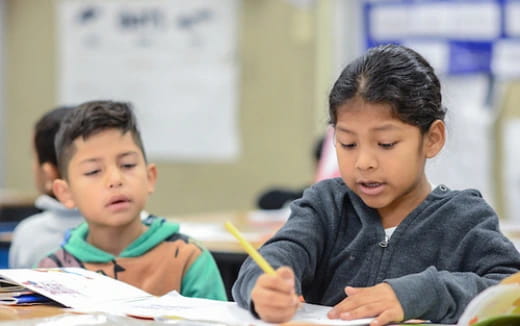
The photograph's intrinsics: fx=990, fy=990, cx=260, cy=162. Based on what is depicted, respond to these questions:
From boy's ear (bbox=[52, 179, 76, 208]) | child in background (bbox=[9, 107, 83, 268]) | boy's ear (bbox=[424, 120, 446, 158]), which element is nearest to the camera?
boy's ear (bbox=[424, 120, 446, 158])

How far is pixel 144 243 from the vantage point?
1.80 metres

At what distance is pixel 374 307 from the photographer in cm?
117

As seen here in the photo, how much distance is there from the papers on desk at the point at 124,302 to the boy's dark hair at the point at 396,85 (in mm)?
294

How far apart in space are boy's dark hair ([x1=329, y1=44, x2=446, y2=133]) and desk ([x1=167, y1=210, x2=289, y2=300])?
60cm

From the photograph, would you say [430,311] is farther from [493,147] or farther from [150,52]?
[150,52]

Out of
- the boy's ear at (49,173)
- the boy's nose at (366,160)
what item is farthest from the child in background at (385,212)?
the boy's ear at (49,173)

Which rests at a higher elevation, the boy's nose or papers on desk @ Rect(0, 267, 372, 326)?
the boy's nose

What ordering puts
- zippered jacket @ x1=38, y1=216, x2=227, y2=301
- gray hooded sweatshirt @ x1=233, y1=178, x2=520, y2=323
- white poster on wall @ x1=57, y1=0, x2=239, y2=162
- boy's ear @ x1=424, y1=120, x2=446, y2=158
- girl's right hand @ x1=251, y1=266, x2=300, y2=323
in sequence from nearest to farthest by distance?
girl's right hand @ x1=251, y1=266, x2=300, y2=323 < gray hooded sweatshirt @ x1=233, y1=178, x2=520, y2=323 < boy's ear @ x1=424, y1=120, x2=446, y2=158 < zippered jacket @ x1=38, y1=216, x2=227, y2=301 < white poster on wall @ x1=57, y1=0, x2=239, y2=162

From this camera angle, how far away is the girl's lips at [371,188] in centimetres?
138

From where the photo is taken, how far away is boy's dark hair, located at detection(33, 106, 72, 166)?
2.39 metres

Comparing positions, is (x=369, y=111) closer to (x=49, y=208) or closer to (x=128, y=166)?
(x=128, y=166)

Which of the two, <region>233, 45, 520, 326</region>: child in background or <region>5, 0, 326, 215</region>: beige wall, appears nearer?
<region>233, 45, 520, 326</region>: child in background

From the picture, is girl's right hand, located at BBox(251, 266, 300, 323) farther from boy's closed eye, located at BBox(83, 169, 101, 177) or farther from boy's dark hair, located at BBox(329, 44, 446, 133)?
boy's closed eye, located at BBox(83, 169, 101, 177)

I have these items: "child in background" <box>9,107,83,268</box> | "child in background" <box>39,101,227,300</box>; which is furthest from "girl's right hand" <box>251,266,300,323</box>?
"child in background" <box>9,107,83,268</box>
